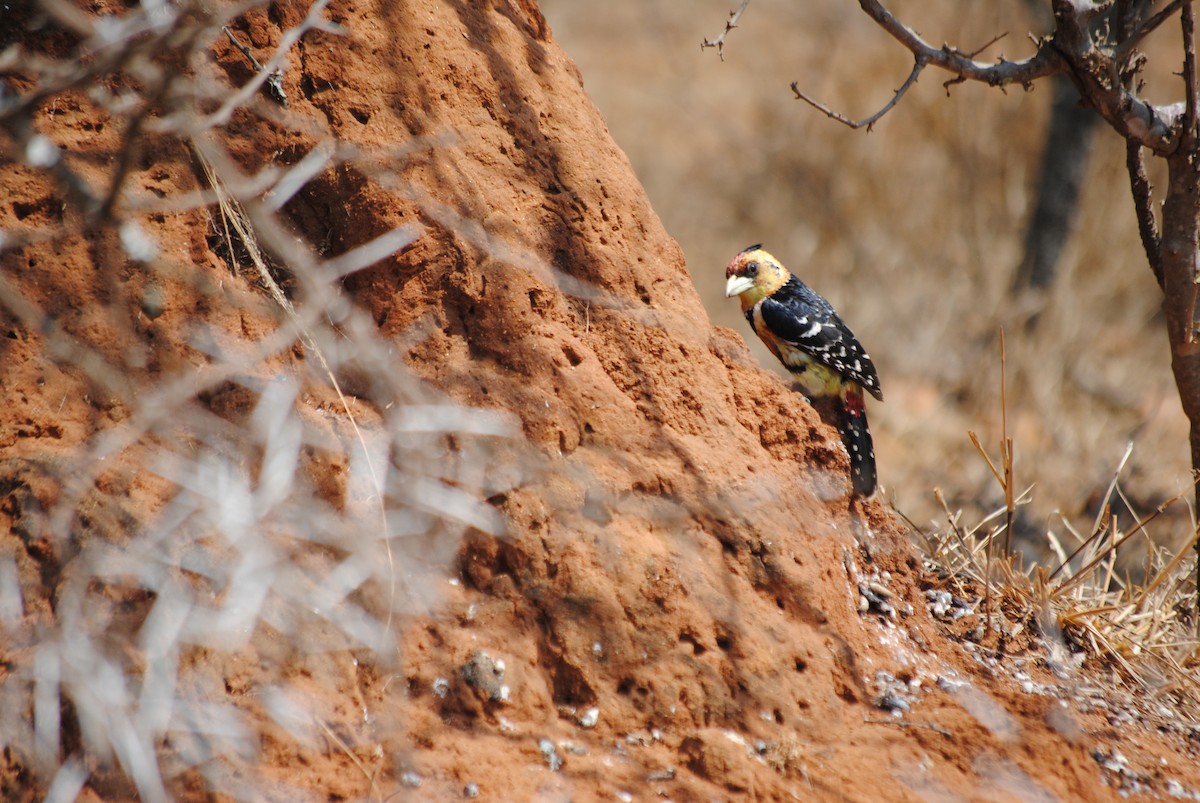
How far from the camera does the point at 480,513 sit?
293cm

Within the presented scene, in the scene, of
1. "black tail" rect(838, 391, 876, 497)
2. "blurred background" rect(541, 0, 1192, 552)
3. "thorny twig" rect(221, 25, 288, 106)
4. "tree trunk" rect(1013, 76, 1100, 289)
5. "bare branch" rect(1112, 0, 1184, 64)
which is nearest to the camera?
"thorny twig" rect(221, 25, 288, 106)

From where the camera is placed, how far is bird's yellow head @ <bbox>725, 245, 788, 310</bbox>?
5414 millimetres

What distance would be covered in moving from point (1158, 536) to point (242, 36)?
6930mm

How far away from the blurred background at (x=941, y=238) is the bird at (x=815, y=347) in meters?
3.07

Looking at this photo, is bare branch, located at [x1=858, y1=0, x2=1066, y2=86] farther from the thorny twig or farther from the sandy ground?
the thorny twig

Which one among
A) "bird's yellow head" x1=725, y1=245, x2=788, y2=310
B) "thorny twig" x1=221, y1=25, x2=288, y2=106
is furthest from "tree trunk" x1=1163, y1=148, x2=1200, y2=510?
"thorny twig" x1=221, y1=25, x2=288, y2=106

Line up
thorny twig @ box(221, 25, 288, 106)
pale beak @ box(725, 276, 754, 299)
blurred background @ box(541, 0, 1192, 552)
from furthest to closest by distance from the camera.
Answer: blurred background @ box(541, 0, 1192, 552), pale beak @ box(725, 276, 754, 299), thorny twig @ box(221, 25, 288, 106)

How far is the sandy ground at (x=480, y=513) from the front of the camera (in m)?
2.53

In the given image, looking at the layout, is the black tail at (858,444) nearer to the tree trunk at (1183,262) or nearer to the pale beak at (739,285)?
the pale beak at (739,285)

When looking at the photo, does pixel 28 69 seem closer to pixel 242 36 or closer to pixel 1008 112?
pixel 242 36

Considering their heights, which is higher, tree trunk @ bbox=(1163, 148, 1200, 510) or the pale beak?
tree trunk @ bbox=(1163, 148, 1200, 510)

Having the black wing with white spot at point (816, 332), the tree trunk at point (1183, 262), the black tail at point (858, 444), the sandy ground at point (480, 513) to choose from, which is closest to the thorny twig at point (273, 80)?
the sandy ground at point (480, 513)

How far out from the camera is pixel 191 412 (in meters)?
2.76

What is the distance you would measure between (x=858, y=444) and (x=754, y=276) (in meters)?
1.42
